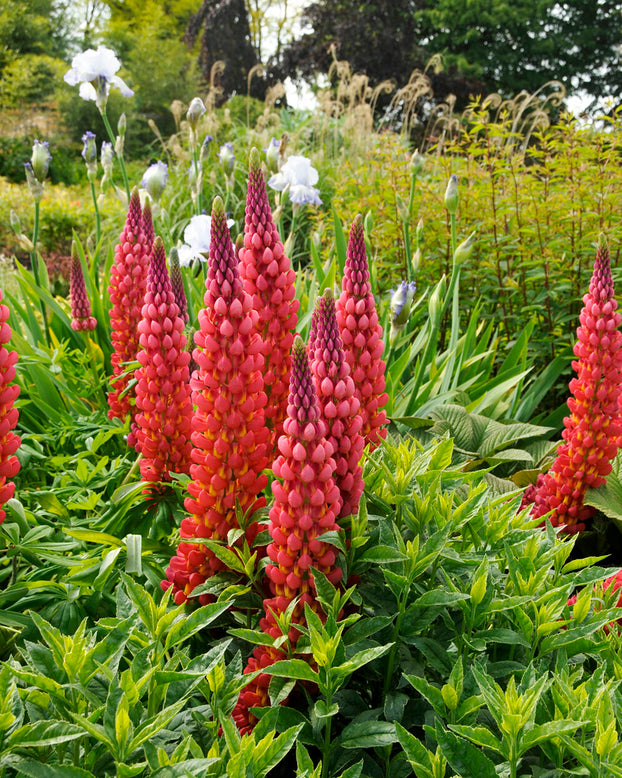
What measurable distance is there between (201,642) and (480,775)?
2.26 feet

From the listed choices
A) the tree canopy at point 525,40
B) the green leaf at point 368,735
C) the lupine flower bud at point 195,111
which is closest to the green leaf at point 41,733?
the green leaf at point 368,735

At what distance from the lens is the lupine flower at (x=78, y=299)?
2744 millimetres

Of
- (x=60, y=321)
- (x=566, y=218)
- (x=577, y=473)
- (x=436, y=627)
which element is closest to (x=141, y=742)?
(x=436, y=627)

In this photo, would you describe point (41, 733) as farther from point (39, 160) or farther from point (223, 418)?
point (39, 160)

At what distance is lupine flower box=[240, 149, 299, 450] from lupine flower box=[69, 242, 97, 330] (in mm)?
1449

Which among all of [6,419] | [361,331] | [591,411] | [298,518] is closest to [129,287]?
[6,419]

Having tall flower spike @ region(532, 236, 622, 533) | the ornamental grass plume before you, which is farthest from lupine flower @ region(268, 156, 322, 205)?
the ornamental grass plume

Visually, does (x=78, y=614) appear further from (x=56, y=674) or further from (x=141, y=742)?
(x=141, y=742)

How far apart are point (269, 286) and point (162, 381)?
1.52ft

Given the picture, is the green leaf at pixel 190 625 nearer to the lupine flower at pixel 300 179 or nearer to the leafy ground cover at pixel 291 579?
the leafy ground cover at pixel 291 579

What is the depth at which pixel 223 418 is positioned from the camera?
133cm

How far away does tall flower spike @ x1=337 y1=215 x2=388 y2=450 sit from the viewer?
1664 mm

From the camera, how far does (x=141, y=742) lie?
0.88m

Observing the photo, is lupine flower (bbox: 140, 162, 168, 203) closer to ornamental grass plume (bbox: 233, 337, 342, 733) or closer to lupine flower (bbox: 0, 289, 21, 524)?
lupine flower (bbox: 0, 289, 21, 524)
